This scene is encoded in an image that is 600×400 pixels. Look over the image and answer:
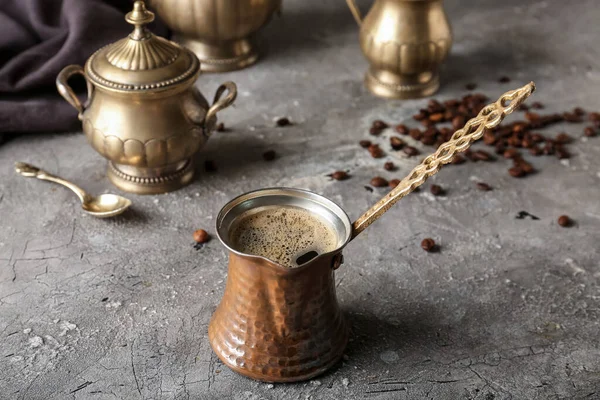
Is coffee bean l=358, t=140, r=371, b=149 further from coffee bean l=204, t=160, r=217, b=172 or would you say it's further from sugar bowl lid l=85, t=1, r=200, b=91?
sugar bowl lid l=85, t=1, r=200, b=91

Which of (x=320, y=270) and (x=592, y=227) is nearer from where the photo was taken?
(x=320, y=270)

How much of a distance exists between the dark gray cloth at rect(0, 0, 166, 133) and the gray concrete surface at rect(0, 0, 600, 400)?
0.27ft

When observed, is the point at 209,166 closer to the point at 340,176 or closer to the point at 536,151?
the point at 340,176

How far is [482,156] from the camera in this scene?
2.13 metres

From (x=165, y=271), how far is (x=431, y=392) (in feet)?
2.18

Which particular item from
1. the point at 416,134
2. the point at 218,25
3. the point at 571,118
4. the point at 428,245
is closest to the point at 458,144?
the point at 428,245

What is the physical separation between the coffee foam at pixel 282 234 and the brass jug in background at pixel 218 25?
3.81 feet

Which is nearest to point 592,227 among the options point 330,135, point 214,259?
point 330,135

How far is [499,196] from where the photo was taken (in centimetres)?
200

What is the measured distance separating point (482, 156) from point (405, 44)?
1.49 feet

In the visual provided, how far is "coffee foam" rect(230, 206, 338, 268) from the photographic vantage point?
55.7 inches

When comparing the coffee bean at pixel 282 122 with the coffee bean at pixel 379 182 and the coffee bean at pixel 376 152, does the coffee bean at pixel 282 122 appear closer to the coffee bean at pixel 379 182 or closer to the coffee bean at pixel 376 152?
the coffee bean at pixel 376 152

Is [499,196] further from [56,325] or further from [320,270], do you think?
[56,325]

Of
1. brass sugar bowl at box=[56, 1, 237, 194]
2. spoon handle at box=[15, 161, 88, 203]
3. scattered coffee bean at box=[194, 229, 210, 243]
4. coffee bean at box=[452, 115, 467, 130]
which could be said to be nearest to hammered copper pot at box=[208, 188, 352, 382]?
scattered coffee bean at box=[194, 229, 210, 243]
